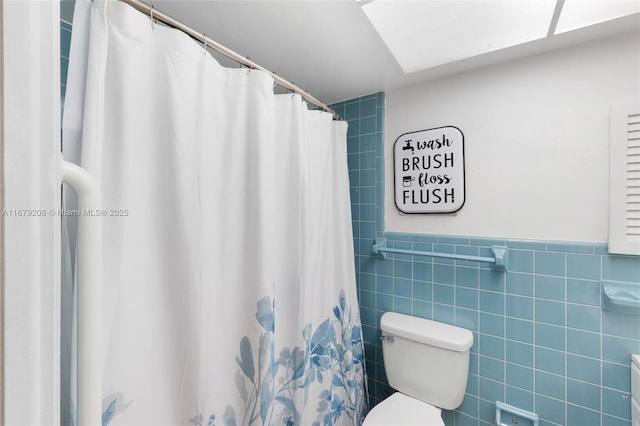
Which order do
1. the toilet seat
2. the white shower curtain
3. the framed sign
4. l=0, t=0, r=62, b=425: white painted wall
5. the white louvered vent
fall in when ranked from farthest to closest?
the framed sign → the toilet seat → the white louvered vent → the white shower curtain → l=0, t=0, r=62, b=425: white painted wall

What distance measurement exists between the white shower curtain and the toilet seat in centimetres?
29

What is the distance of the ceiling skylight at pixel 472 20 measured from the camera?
967mm

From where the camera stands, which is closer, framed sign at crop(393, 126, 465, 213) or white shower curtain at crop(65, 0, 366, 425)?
white shower curtain at crop(65, 0, 366, 425)

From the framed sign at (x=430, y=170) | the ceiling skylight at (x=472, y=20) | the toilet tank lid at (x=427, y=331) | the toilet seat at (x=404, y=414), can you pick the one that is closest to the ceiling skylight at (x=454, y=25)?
the ceiling skylight at (x=472, y=20)

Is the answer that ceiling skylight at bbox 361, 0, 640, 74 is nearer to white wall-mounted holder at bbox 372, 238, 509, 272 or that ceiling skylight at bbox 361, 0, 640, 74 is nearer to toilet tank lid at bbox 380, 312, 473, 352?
white wall-mounted holder at bbox 372, 238, 509, 272

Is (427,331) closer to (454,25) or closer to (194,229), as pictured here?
(194,229)

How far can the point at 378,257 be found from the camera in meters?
1.72

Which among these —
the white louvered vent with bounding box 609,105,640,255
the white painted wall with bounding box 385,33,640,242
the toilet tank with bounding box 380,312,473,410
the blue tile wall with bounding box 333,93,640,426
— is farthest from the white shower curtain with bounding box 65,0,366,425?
the white louvered vent with bounding box 609,105,640,255

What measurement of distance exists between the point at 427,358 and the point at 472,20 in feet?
4.91

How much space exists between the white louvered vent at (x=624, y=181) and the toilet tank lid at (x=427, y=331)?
27.8 inches

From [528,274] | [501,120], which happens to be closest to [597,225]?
[528,274]

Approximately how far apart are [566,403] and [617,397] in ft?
0.58

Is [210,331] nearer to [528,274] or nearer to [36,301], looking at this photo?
[36,301]

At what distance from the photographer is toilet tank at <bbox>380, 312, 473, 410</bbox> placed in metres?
1.32
